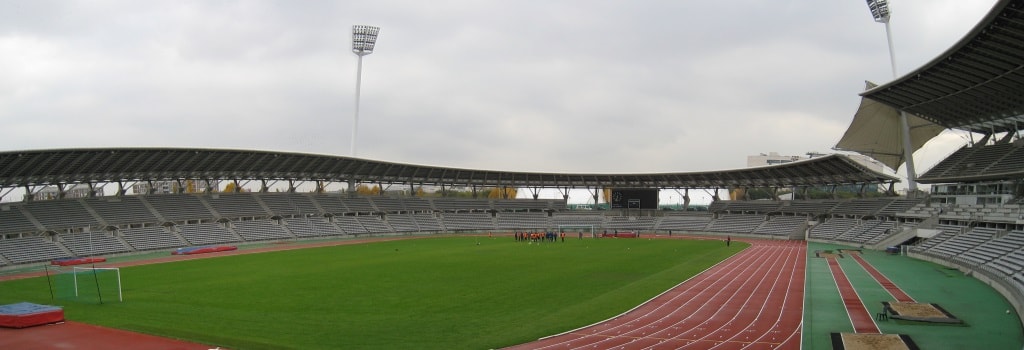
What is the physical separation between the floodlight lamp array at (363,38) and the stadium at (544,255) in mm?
15332

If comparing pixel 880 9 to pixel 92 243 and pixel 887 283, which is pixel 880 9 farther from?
pixel 92 243

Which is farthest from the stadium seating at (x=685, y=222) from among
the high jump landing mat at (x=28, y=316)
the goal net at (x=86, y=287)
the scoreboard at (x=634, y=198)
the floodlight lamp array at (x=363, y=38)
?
the high jump landing mat at (x=28, y=316)

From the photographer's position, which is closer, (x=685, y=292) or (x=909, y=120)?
(x=685, y=292)

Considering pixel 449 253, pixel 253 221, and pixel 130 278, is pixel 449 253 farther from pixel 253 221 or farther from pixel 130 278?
pixel 253 221

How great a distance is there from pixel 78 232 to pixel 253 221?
50.0 ft

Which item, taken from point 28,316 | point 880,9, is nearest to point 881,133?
point 880,9

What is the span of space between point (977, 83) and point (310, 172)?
57178 millimetres

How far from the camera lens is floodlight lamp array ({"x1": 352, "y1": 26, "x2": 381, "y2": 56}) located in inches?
2958

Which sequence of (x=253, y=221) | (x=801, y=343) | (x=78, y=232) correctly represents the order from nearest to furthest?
(x=801, y=343), (x=78, y=232), (x=253, y=221)

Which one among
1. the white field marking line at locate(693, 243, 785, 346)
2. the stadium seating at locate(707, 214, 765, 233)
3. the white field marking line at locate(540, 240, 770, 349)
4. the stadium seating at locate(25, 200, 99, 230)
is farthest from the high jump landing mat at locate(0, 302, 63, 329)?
the stadium seating at locate(707, 214, 765, 233)

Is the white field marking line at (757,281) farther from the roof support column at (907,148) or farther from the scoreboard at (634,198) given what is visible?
the scoreboard at (634,198)

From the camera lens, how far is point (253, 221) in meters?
61.5

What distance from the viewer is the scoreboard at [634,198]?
81.9 m

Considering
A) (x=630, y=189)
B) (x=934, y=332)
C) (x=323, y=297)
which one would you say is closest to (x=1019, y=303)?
(x=934, y=332)
